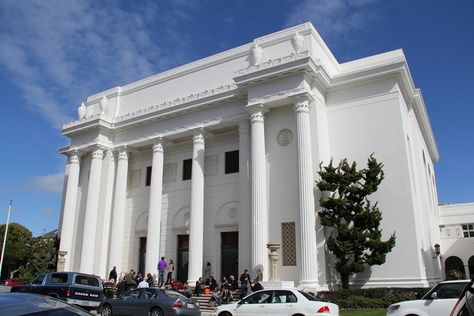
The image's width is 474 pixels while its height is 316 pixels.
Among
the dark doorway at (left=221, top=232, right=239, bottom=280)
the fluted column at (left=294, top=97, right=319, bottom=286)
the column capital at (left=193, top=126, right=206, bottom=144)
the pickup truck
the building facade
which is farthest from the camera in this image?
the building facade

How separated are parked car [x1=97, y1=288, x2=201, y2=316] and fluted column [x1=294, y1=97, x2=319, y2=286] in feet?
25.6

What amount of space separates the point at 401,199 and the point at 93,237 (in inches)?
802

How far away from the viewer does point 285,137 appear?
2458cm

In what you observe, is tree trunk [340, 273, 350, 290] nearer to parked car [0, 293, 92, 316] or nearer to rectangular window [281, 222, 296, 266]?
rectangular window [281, 222, 296, 266]

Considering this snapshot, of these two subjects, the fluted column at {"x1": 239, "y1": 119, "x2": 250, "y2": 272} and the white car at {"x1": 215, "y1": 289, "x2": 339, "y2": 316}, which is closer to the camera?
the white car at {"x1": 215, "y1": 289, "x2": 339, "y2": 316}

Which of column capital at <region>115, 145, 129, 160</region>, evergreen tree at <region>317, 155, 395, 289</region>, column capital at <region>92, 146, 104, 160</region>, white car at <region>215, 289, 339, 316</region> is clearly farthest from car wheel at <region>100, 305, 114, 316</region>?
column capital at <region>92, 146, 104, 160</region>

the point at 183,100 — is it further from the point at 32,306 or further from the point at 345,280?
the point at 32,306

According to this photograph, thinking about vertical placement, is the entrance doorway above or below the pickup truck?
above

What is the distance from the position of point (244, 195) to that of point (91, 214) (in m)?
12.3

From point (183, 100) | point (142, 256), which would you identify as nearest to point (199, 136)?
point (183, 100)

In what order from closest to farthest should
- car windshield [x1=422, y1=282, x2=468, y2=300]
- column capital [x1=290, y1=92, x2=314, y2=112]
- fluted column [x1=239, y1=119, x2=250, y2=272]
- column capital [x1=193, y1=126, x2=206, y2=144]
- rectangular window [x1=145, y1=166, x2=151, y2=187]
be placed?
car windshield [x1=422, y1=282, x2=468, y2=300] → column capital [x1=290, y1=92, x2=314, y2=112] → fluted column [x1=239, y1=119, x2=250, y2=272] → column capital [x1=193, y1=126, x2=206, y2=144] → rectangular window [x1=145, y1=166, x2=151, y2=187]

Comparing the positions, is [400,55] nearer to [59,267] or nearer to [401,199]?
[401,199]

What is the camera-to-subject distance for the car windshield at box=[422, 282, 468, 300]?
10562mm

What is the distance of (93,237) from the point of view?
29844mm
